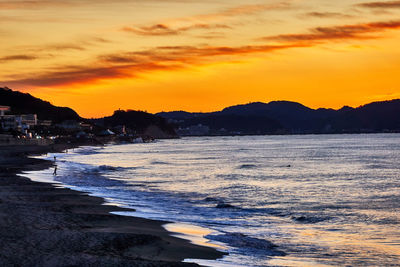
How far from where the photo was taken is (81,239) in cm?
1594

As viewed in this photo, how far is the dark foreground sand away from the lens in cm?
1314

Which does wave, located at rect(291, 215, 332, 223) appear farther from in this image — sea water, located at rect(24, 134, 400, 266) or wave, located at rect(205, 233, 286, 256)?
wave, located at rect(205, 233, 286, 256)

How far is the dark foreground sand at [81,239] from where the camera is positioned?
43.1 feet

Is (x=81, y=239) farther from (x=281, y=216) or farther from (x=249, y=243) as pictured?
(x=281, y=216)

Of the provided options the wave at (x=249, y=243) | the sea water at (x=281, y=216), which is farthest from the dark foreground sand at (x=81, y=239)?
the wave at (x=249, y=243)

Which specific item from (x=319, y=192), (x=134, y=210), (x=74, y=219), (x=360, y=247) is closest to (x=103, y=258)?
(x=74, y=219)

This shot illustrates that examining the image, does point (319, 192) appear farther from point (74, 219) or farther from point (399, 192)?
point (74, 219)

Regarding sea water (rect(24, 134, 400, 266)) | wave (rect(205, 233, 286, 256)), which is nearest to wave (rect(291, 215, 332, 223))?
sea water (rect(24, 134, 400, 266))

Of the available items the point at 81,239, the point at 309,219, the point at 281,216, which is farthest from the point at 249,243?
the point at 281,216

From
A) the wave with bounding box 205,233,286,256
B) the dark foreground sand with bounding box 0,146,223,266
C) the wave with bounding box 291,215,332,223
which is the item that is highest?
the dark foreground sand with bounding box 0,146,223,266

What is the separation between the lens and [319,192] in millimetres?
38188

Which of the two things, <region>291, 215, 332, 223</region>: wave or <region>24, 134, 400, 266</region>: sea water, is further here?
<region>291, 215, 332, 223</region>: wave

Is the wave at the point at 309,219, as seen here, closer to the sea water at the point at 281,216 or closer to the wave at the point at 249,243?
the sea water at the point at 281,216

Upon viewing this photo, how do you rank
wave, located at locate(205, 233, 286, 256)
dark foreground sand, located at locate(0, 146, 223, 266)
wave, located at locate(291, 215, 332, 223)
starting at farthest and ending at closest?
wave, located at locate(291, 215, 332, 223) < wave, located at locate(205, 233, 286, 256) < dark foreground sand, located at locate(0, 146, 223, 266)
